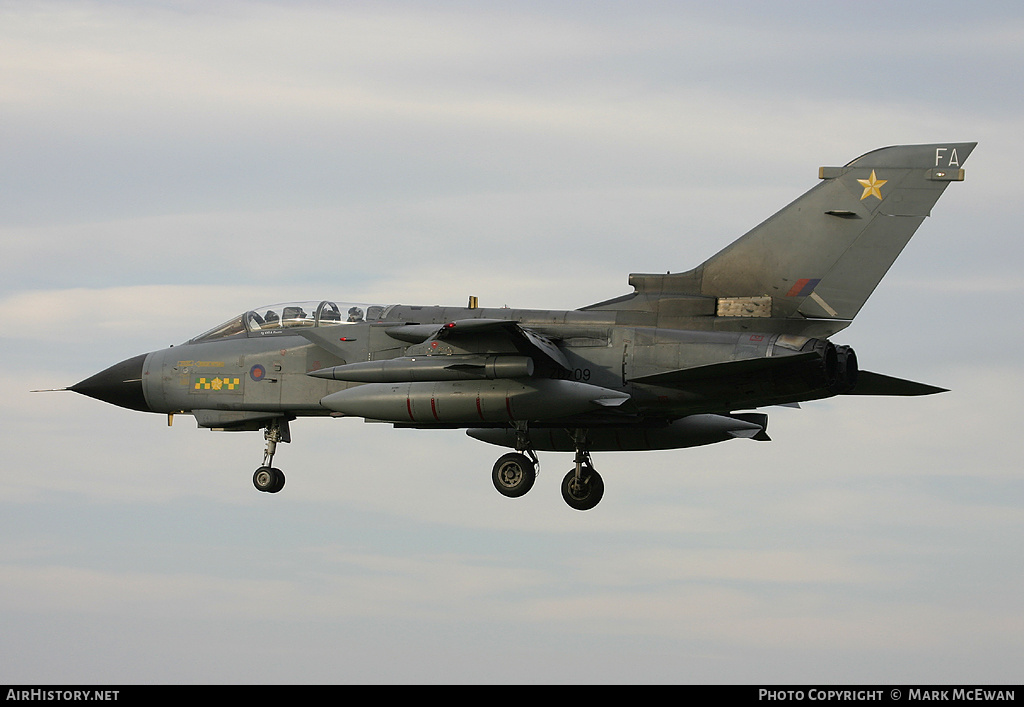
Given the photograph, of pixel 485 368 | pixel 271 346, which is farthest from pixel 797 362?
pixel 271 346

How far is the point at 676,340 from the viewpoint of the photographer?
22406 millimetres

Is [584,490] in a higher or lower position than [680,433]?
lower

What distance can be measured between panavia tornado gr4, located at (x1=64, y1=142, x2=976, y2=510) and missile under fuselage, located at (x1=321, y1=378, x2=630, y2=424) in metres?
0.02

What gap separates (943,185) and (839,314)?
91.8 inches

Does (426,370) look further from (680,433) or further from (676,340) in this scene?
(680,433)

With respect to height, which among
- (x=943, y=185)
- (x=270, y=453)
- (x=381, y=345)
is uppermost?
(x=943, y=185)

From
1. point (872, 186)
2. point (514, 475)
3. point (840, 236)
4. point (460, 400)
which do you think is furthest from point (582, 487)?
point (872, 186)

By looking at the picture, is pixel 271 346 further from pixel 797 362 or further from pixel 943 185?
pixel 943 185

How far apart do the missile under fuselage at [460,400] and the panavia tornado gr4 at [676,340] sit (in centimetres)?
2

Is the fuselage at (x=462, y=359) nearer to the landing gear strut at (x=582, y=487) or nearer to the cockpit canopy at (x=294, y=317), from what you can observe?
the cockpit canopy at (x=294, y=317)

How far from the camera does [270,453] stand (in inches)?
990

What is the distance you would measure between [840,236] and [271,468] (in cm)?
978

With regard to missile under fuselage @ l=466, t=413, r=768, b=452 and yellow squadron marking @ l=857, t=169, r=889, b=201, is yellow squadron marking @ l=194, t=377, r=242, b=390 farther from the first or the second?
yellow squadron marking @ l=857, t=169, r=889, b=201

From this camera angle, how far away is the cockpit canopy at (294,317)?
80.2 ft
